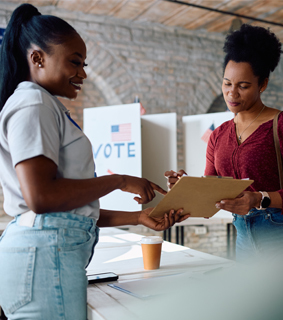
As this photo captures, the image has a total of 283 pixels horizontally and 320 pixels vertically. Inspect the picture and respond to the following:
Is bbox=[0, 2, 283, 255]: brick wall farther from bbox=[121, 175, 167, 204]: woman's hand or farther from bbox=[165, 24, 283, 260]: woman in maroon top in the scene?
Answer: bbox=[121, 175, 167, 204]: woman's hand

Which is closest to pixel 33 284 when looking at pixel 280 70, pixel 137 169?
pixel 137 169

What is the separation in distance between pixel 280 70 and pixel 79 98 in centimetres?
328

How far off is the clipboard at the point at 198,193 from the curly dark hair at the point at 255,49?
0.66 metres

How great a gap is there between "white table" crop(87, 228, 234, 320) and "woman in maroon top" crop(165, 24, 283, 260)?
0.61 feet

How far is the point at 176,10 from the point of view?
15.3 ft

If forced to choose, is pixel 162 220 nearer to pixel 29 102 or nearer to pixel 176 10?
pixel 29 102

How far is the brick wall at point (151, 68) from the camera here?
15.7 ft

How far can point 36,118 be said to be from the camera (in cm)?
76

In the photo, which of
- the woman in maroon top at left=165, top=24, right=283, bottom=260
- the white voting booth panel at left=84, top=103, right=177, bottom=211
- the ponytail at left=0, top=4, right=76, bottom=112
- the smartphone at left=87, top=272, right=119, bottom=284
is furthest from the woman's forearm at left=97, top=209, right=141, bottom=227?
the white voting booth panel at left=84, top=103, right=177, bottom=211

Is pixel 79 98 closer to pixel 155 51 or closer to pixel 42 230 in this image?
pixel 155 51

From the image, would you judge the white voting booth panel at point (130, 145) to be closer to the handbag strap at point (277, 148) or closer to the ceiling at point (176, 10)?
the ceiling at point (176, 10)

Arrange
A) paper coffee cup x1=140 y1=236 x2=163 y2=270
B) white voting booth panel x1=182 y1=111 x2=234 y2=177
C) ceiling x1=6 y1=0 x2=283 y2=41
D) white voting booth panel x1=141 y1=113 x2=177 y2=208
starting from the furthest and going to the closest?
ceiling x1=6 y1=0 x2=283 y2=41 → white voting booth panel x1=182 y1=111 x2=234 y2=177 → white voting booth panel x1=141 y1=113 x2=177 y2=208 → paper coffee cup x1=140 y1=236 x2=163 y2=270

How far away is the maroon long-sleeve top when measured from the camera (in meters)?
1.47

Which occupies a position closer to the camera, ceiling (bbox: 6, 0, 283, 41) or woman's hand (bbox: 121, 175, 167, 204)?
woman's hand (bbox: 121, 175, 167, 204)
